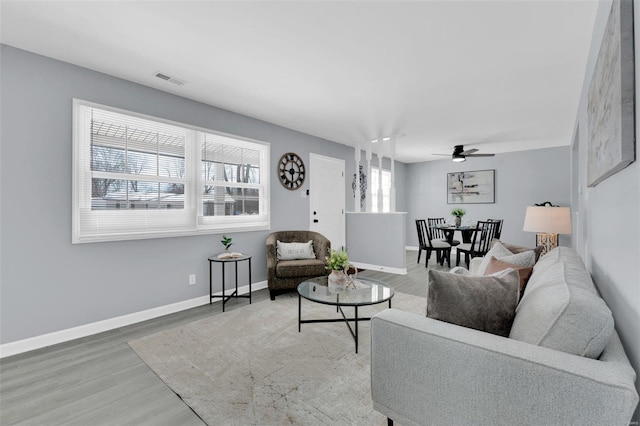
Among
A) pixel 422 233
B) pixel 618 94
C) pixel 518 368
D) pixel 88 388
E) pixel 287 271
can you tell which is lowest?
pixel 88 388

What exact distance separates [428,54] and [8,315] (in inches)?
163

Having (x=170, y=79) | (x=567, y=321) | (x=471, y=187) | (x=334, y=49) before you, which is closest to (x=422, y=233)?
(x=471, y=187)

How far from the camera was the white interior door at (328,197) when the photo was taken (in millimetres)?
5387

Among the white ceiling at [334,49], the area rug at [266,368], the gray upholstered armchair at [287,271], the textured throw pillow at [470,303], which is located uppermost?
the white ceiling at [334,49]

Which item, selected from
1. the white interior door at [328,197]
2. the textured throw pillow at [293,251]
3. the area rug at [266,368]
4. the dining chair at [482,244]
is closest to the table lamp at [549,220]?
the dining chair at [482,244]

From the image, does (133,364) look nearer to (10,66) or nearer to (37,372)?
(37,372)

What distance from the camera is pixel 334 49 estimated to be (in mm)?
2496

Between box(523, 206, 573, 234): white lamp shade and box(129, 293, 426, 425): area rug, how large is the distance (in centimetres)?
214

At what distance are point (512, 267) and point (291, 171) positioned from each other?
3.53m

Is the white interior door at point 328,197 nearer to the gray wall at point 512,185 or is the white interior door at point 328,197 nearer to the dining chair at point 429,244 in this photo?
the dining chair at point 429,244

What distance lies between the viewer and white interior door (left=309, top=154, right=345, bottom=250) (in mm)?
5387

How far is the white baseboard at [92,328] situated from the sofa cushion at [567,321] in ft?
10.9

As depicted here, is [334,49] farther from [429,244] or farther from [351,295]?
[429,244]

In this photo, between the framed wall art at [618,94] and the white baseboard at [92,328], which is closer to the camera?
the framed wall art at [618,94]
